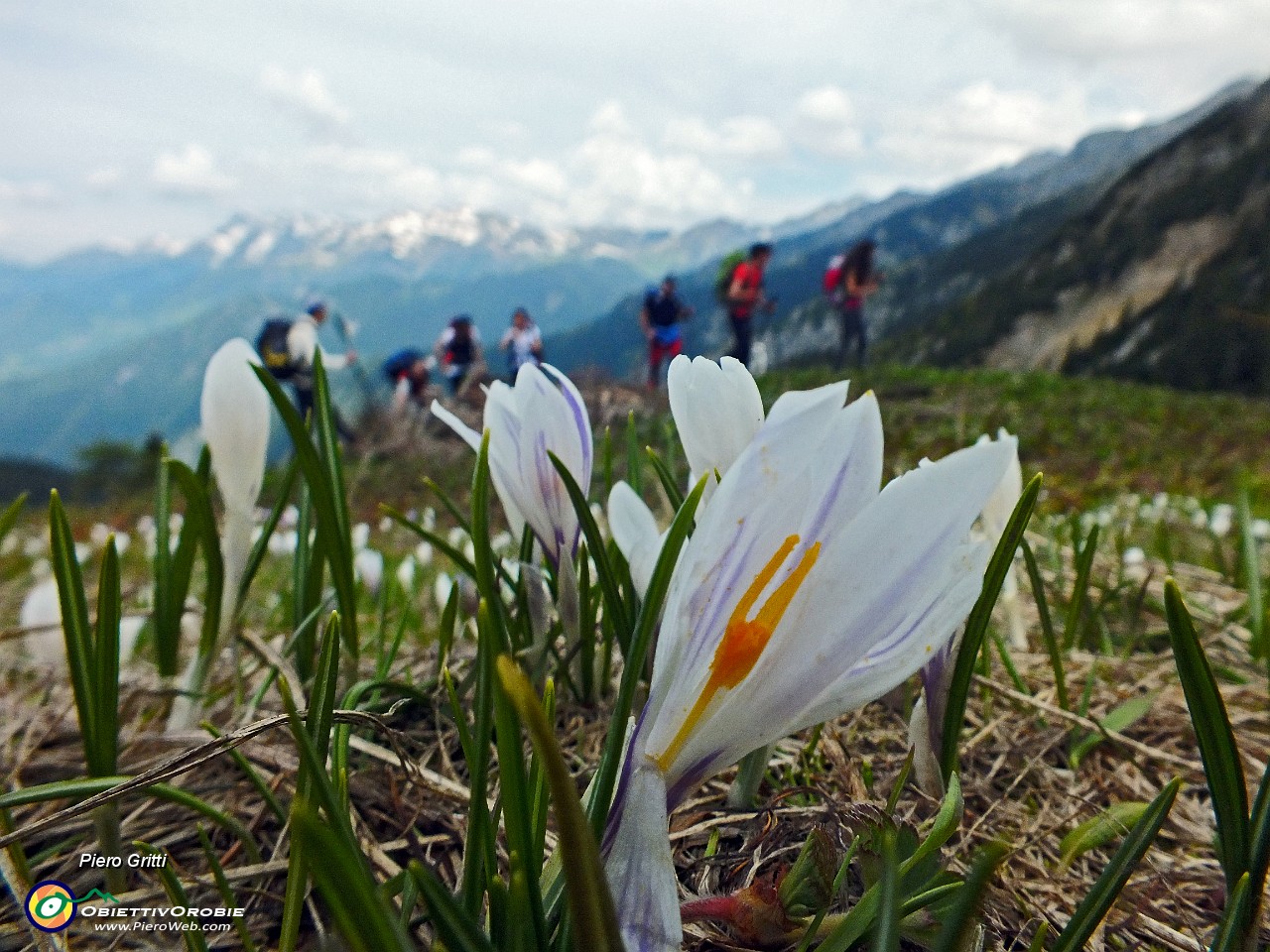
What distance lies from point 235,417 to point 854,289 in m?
14.4

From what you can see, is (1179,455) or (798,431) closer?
(798,431)

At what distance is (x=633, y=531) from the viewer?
670 millimetres

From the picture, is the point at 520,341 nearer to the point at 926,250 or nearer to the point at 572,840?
the point at 572,840

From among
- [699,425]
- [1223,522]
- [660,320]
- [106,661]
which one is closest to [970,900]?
[699,425]

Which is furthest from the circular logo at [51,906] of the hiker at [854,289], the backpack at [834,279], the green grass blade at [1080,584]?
the backpack at [834,279]

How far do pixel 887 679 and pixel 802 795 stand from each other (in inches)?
15.3

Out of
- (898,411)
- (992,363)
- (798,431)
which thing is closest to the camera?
(798,431)

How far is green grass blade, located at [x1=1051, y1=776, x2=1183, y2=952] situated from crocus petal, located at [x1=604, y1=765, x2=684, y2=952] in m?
0.24

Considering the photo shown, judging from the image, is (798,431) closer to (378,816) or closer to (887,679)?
(887,679)

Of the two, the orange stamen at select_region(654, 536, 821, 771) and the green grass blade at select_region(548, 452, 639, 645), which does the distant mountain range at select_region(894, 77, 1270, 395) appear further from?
the orange stamen at select_region(654, 536, 821, 771)

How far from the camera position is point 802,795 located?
83 cm

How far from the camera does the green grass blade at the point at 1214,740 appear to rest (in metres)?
0.52

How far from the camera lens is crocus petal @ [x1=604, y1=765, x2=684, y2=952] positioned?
468mm

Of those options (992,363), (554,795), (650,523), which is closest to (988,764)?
(650,523)
